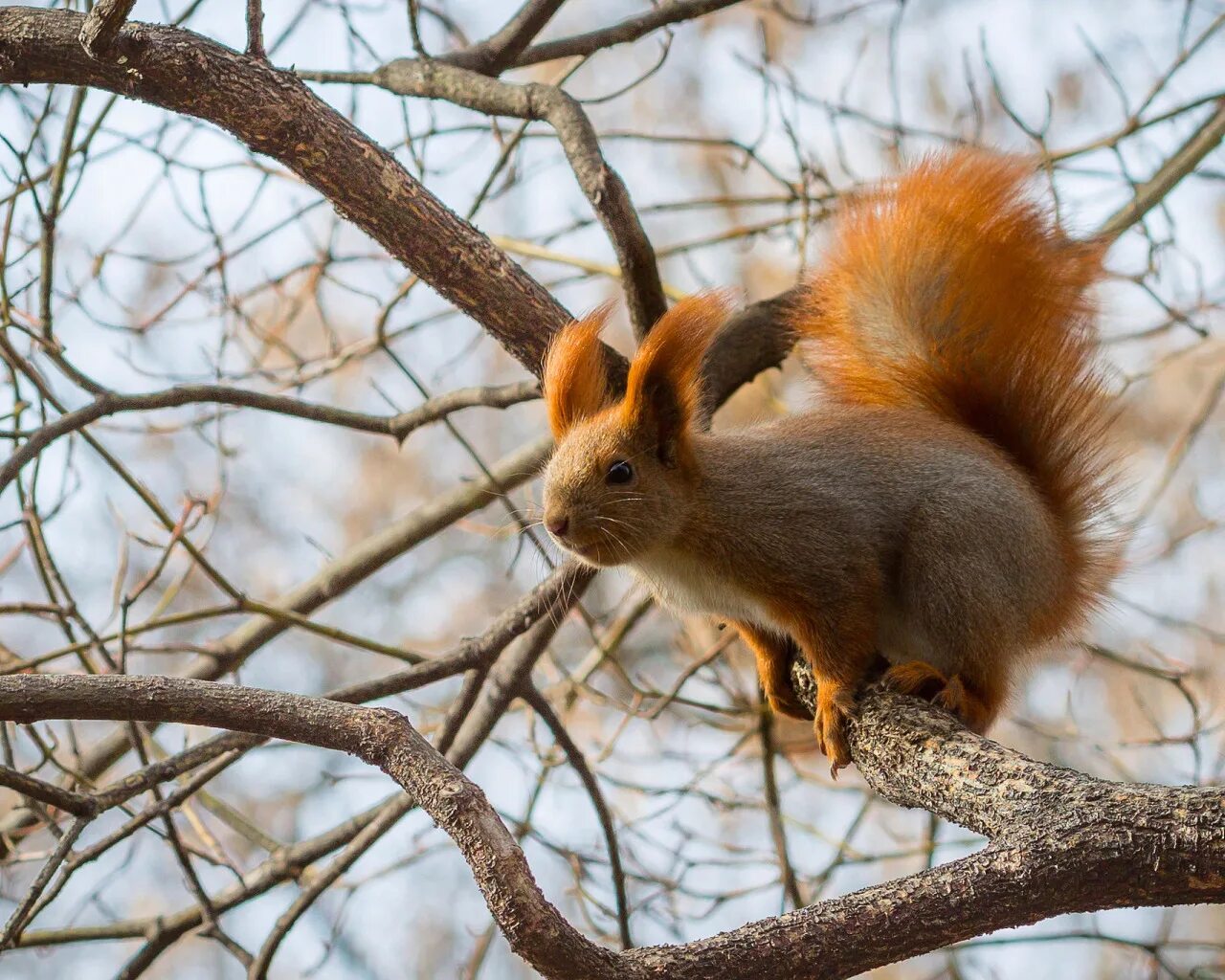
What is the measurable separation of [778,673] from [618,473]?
608 millimetres

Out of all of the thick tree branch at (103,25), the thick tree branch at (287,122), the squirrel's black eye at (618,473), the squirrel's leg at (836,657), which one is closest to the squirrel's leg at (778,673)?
the squirrel's leg at (836,657)

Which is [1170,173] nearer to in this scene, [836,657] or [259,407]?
[836,657]

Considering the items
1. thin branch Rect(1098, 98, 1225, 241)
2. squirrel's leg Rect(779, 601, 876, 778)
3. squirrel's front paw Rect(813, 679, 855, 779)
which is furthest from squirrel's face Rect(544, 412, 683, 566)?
thin branch Rect(1098, 98, 1225, 241)

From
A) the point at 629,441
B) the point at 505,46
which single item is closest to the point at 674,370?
the point at 629,441

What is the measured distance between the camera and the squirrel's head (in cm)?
234

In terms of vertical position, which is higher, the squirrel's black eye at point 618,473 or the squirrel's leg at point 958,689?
the squirrel's black eye at point 618,473

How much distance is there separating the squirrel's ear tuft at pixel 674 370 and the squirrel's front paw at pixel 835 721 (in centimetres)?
55

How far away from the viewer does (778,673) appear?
2.66 meters

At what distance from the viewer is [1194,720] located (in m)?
2.97

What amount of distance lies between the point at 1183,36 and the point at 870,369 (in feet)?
4.92

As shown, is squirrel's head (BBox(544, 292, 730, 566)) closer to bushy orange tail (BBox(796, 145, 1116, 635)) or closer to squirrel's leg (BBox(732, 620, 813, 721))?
squirrel's leg (BBox(732, 620, 813, 721))

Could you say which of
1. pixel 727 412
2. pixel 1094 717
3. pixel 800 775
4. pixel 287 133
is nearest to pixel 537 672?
pixel 800 775

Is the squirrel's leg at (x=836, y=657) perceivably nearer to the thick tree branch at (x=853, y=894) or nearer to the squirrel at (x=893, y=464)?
the squirrel at (x=893, y=464)

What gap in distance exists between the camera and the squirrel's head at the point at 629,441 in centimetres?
234
